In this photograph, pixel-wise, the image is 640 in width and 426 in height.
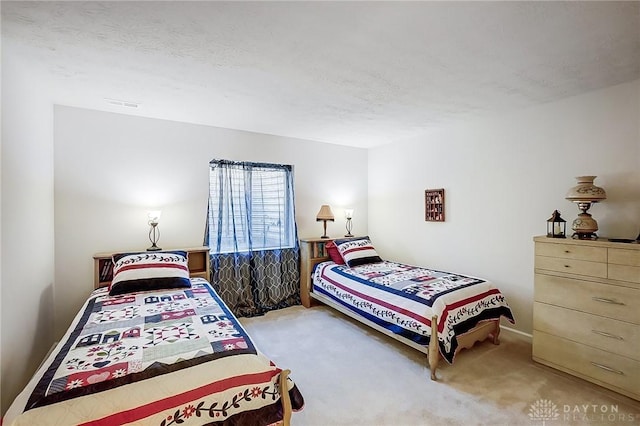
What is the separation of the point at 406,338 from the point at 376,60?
2331mm

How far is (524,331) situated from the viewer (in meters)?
3.21

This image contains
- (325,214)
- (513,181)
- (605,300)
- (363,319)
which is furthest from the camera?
(325,214)

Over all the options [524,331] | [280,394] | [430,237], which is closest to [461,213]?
[430,237]

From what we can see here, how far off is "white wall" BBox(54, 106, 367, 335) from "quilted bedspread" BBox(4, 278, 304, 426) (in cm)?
140

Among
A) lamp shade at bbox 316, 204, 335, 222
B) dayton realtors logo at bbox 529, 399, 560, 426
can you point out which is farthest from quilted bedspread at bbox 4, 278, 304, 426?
lamp shade at bbox 316, 204, 335, 222

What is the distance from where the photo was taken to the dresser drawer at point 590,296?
7.10 feet

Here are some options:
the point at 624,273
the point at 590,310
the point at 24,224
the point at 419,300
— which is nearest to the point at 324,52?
the point at 419,300

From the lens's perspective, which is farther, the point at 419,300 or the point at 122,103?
the point at 122,103

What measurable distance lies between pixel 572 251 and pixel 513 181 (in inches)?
41.9

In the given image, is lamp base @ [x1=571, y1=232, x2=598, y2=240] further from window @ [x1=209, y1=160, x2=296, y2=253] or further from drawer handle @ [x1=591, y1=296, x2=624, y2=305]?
window @ [x1=209, y1=160, x2=296, y2=253]

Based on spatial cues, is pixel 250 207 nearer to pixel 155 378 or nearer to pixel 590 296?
pixel 155 378

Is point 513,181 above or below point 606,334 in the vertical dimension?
above

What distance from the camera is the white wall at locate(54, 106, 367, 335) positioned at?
120 inches

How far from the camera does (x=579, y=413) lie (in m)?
2.02
